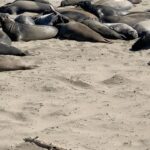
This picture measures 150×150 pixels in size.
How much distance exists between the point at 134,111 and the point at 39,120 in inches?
40.5

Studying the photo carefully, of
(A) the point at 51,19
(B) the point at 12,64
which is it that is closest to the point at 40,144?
(B) the point at 12,64

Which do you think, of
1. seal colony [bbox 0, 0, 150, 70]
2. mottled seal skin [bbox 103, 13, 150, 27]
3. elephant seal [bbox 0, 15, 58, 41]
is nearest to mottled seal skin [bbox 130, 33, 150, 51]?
seal colony [bbox 0, 0, 150, 70]

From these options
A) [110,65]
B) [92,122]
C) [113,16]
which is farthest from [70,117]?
[113,16]

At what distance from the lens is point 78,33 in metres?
8.81

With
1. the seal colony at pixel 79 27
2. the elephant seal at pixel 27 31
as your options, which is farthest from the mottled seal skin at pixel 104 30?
the elephant seal at pixel 27 31

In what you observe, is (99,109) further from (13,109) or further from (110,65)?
(110,65)

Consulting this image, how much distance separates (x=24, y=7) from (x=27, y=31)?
298 cm

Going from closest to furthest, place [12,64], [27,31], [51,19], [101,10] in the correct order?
[12,64], [27,31], [51,19], [101,10]

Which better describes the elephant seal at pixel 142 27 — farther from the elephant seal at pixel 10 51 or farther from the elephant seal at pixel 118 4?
the elephant seal at pixel 10 51

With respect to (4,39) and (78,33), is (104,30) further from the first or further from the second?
(4,39)

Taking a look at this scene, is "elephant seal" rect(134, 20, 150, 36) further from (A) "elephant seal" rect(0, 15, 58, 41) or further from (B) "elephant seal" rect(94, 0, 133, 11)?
(B) "elephant seal" rect(94, 0, 133, 11)

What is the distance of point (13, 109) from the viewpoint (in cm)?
547

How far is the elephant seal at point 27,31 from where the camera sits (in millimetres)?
8742

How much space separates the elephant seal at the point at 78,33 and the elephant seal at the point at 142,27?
2.68ft
